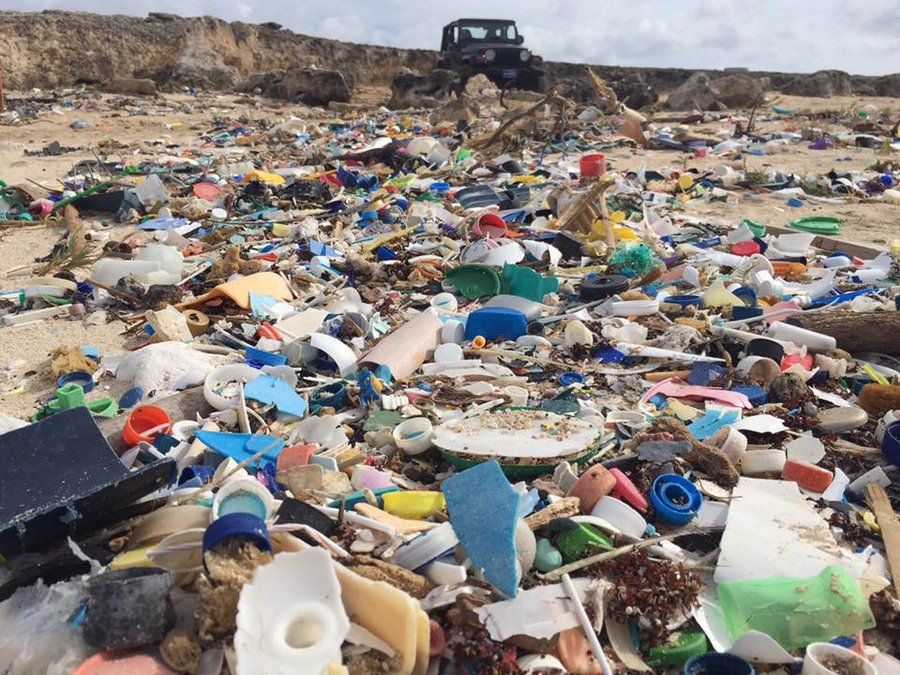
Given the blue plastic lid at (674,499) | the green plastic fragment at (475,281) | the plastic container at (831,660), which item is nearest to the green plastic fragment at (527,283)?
the green plastic fragment at (475,281)

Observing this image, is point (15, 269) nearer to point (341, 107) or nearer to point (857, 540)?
point (857, 540)

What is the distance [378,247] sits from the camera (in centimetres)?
538

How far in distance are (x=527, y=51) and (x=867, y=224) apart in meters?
12.0

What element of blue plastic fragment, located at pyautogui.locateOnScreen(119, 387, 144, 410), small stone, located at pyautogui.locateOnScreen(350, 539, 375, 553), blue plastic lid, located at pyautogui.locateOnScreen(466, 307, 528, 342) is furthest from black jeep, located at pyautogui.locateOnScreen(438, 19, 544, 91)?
small stone, located at pyautogui.locateOnScreen(350, 539, 375, 553)

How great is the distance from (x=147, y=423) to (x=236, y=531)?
4.36 feet

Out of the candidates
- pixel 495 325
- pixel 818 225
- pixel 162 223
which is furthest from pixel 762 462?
pixel 162 223

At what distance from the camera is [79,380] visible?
3.29 metres

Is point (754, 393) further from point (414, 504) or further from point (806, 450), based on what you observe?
point (414, 504)

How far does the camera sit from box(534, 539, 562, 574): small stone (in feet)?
6.16

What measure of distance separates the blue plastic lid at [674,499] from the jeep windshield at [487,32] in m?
16.6

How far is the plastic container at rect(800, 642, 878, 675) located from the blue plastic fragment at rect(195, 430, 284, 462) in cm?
177

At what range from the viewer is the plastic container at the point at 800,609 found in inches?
67.9

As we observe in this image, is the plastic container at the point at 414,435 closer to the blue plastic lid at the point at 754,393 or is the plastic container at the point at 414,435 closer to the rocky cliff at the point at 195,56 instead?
the blue plastic lid at the point at 754,393

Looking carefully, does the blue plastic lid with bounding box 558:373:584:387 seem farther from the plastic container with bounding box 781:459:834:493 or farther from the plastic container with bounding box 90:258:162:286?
the plastic container with bounding box 90:258:162:286
